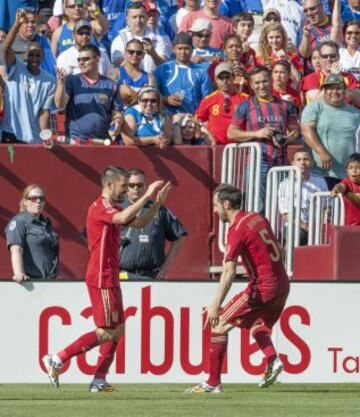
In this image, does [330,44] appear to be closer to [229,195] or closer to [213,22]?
[213,22]

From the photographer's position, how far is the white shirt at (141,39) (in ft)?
62.4

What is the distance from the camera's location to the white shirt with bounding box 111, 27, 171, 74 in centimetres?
1902

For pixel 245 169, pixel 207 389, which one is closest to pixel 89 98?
pixel 245 169

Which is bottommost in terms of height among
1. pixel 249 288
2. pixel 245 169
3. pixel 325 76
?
pixel 249 288

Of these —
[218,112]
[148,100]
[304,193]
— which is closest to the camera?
[304,193]

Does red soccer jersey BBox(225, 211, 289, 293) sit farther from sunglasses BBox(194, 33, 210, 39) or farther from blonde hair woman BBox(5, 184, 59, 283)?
sunglasses BBox(194, 33, 210, 39)

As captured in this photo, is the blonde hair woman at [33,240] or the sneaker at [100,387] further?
the blonde hair woman at [33,240]

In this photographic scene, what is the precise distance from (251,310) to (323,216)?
11.4 ft

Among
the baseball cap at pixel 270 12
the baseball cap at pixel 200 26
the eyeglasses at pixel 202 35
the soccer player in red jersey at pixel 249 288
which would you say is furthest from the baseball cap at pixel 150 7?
the soccer player in red jersey at pixel 249 288

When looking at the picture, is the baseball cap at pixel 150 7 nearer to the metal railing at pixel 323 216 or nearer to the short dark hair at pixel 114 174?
the metal railing at pixel 323 216

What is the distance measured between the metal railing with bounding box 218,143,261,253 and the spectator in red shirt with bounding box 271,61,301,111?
49.1 inches

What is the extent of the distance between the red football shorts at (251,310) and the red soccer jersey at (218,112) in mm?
4490

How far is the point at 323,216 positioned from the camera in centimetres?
1642

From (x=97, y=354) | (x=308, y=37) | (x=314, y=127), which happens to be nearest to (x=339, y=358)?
(x=97, y=354)
